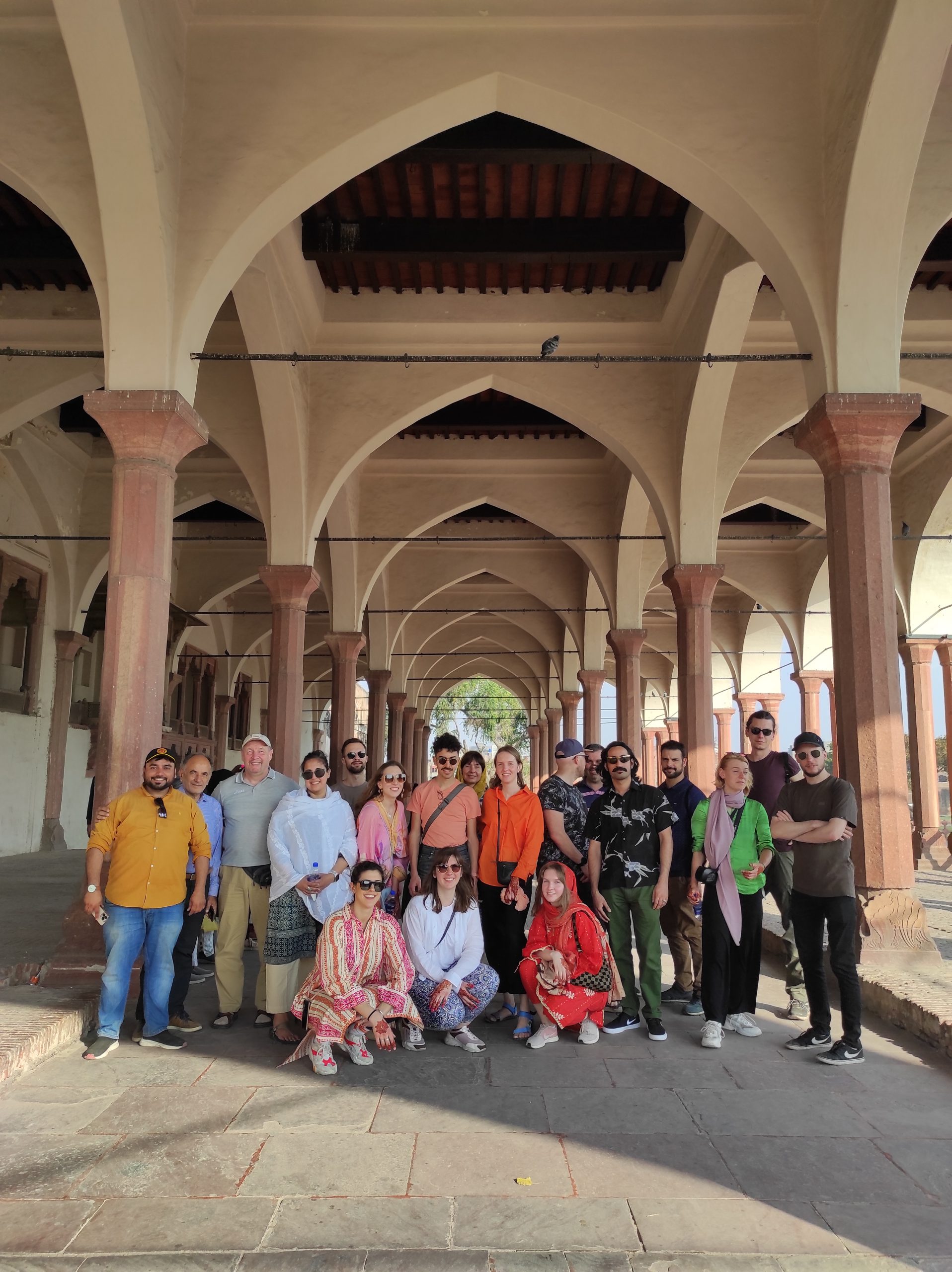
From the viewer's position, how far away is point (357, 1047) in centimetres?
439

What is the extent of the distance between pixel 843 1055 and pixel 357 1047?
2.21m

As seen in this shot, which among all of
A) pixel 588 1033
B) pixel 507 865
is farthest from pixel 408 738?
pixel 588 1033

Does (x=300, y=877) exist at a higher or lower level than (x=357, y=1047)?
higher

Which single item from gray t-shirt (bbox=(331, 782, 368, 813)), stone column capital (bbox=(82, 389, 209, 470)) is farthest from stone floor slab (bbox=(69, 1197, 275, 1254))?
stone column capital (bbox=(82, 389, 209, 470))

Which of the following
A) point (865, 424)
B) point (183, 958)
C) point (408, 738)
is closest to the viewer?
point (183, 958)

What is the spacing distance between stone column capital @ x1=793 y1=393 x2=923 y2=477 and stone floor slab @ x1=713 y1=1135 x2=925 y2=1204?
434 centimetres

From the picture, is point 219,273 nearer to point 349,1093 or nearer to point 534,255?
point 534,255

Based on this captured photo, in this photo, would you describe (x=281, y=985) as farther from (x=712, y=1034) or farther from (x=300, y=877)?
(x=712, y=1034)

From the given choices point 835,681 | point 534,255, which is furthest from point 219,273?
point 835,681

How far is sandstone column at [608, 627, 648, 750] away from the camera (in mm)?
14875

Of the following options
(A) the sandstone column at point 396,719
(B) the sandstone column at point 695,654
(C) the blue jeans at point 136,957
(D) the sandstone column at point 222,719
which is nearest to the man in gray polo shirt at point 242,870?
(C) the blue jeans at point 136,957

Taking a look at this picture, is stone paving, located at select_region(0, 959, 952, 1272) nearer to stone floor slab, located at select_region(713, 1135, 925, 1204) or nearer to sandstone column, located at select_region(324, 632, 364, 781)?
stone floor slab, located at select_region(713, 1135, 925, 1204)

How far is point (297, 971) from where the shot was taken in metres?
4.91

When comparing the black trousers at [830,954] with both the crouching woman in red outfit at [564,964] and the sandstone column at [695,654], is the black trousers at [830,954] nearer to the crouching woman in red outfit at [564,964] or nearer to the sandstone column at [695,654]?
the crouching woman in red outfit at [564,964]
